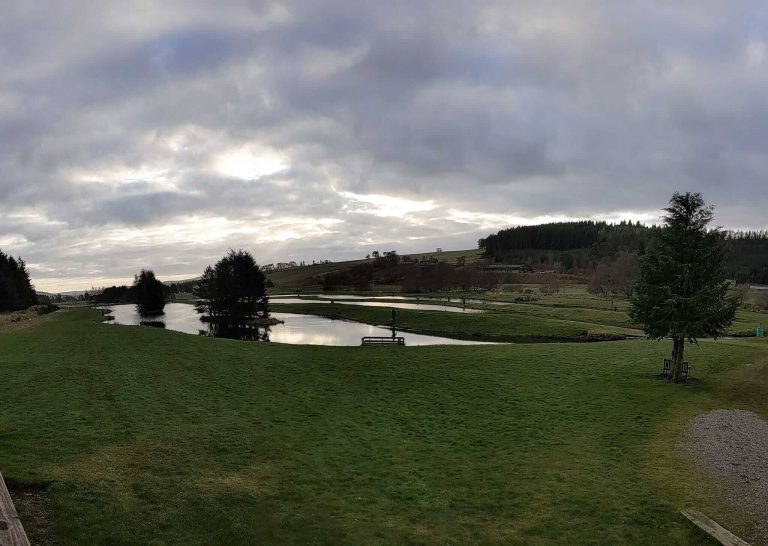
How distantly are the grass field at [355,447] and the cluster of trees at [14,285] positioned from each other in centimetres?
8403

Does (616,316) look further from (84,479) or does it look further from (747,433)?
(84,479)

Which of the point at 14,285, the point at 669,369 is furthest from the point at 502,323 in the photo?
the point at 14,285

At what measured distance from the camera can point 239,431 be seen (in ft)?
72.1

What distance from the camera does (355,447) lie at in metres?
21.1

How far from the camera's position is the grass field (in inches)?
540

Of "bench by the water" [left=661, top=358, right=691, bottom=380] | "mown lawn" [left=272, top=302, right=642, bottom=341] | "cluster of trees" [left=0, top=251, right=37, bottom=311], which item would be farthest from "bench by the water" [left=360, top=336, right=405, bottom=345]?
"cluster of trees" [left=0, top=251, right=37, bottom=311]

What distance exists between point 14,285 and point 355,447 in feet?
413

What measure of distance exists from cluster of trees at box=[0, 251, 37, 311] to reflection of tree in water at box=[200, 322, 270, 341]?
46877 mm

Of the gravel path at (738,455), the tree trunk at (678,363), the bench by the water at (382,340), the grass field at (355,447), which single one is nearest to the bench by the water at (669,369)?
the tree trunk at (678,363)

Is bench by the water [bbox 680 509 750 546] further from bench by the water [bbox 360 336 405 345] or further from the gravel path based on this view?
bench by the water [bbox 360 336 405 345]

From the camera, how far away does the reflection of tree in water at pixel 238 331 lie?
7400cm

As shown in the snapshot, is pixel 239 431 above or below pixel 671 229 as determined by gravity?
below

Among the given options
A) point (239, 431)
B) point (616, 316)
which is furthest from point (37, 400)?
point (616, 316)

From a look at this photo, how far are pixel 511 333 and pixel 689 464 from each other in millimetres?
53876
